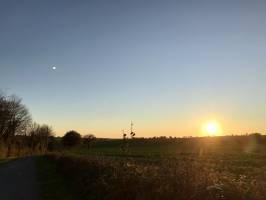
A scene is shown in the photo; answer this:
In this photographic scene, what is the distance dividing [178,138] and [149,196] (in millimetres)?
125742

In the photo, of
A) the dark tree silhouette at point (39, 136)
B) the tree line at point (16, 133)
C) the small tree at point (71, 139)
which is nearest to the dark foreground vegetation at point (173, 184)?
the tree line at point (16, 133)

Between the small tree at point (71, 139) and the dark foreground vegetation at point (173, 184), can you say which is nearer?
the dark foreground vegetation at point (173, 184)

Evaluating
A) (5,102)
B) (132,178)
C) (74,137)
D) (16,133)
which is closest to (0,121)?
(5,102)

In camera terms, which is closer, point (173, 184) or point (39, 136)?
point (173, 184)

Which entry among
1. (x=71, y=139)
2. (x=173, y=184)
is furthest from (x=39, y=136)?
(x=173, y=184)

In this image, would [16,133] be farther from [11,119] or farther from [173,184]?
[173,184]

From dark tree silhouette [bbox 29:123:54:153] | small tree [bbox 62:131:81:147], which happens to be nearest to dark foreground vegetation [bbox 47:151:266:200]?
dark tree silhouette [bbox 29:123:54:153]

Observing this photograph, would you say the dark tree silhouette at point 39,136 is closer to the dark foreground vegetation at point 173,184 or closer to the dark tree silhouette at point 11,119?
the dark tree silhouette at point 11,119

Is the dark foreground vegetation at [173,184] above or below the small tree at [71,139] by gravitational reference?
below

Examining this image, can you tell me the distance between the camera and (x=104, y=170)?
15992 mm

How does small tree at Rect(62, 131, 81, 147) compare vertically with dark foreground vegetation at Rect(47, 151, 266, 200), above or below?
above

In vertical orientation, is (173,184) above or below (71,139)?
below

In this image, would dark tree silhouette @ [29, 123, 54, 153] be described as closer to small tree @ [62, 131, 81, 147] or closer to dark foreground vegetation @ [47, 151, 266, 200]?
small tree @ [62, 131, 81, 147]

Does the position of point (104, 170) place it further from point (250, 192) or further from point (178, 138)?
point (178, 138)
